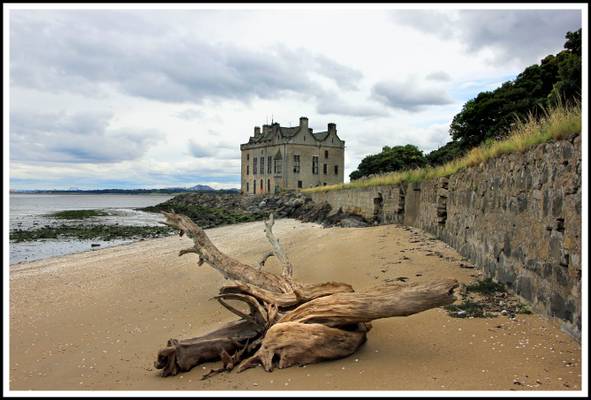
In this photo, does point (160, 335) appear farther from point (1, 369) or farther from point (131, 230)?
point (131, 230)

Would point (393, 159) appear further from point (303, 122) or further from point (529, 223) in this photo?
point (529, 223)

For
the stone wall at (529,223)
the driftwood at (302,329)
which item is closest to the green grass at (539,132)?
the stone wall at (529,223)

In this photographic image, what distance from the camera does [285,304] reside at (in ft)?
19.1

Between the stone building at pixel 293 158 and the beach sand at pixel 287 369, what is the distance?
4558cm

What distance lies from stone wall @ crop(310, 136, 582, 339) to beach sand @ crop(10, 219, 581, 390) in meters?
0.40

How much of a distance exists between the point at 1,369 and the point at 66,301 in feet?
17.0

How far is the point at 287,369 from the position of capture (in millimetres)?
4746

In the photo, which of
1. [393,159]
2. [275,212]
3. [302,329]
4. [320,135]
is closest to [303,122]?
[320,135]

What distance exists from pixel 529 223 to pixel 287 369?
358 centimetres

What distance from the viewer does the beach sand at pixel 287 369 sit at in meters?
4.36

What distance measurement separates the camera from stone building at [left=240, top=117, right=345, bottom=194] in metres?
57.8

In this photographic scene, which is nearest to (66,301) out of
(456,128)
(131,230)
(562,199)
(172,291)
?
(172,291)

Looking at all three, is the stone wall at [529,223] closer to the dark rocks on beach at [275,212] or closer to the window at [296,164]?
the dark rocks on beach at [275,212]

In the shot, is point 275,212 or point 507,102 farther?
point 275,212
